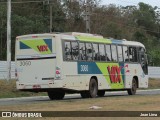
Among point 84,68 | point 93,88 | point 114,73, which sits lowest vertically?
point 93,88

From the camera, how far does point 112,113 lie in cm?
1289

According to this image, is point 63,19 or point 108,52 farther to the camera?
point 63,19

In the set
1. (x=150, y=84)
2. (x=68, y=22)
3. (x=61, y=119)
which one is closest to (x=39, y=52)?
(x=61, y=119)

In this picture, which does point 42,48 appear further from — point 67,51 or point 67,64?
point 67,64

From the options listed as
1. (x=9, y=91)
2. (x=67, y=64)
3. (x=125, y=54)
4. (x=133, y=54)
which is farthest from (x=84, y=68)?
(x=9, y=91)

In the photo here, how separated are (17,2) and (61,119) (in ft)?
166

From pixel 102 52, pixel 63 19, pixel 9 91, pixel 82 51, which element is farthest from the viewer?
pixel 63 19

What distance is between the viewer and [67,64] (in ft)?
81.5

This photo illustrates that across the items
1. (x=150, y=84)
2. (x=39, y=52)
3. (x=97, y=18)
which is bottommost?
(x=150, y=84)

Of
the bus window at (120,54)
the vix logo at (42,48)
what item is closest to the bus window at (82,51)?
the vix logo at (42,48)

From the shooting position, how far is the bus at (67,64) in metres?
24.5

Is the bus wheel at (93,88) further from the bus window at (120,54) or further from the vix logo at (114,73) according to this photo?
the bus window at (120,54)

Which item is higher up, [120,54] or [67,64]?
[120,54]

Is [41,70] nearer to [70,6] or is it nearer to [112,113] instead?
[112,113]
